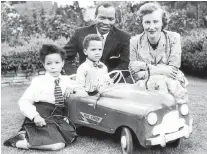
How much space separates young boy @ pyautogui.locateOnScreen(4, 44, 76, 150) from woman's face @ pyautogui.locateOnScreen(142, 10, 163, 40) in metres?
1.04

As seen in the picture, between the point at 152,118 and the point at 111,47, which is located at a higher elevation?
the point at 111,47

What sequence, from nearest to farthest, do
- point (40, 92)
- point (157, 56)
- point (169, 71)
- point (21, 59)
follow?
point (169, 71) → point (40, 92) → point (157, 56) → point (21, 59)

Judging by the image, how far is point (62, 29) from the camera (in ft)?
33.7

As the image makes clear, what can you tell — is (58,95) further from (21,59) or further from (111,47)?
(21,59)

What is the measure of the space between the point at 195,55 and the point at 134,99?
195 inches

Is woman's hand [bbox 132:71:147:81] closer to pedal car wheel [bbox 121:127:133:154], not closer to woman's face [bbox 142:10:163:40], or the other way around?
woman's face [bbox 142:10:163:40]

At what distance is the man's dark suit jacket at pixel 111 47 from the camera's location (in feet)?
15.5

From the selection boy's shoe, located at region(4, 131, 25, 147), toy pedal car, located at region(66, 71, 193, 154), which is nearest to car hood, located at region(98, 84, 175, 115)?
toy pedal car, located at region(66, 71, 193, 154)

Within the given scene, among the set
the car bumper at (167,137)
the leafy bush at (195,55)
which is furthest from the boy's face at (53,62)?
the leafy bush at (195,55)

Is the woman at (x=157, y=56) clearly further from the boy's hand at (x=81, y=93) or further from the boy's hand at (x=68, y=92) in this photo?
the boy's hand at (x=68, y=92)

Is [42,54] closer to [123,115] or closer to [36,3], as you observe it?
[123,115]

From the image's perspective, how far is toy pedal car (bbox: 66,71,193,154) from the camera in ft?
9.89

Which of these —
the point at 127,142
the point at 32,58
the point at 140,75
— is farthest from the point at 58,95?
the point at 32,58

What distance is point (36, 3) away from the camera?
44.0 ft
